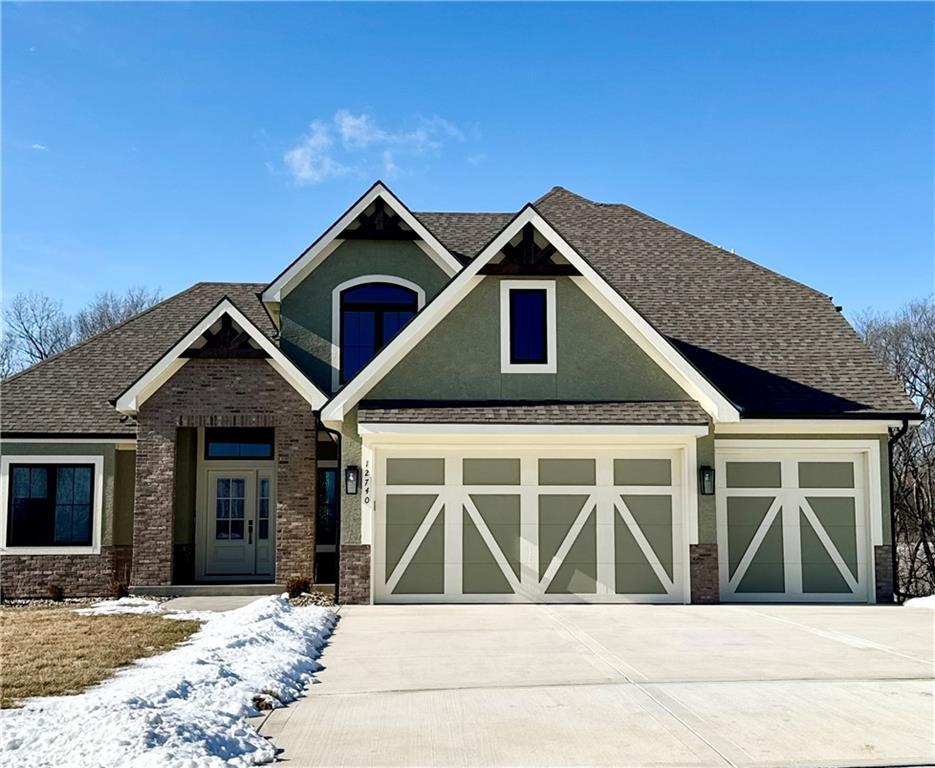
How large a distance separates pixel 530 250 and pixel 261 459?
24.2ft

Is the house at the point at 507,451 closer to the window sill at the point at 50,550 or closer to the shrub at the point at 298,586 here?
the window sill at the point at 50,550

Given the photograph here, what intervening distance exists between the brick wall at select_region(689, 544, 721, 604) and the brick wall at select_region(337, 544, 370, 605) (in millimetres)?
5201

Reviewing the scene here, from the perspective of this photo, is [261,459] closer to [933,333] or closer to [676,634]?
[676,634]

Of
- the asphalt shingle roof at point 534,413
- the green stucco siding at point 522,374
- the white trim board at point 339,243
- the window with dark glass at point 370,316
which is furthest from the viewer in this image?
the window with dark glass at point 370,316

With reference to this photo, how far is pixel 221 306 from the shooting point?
16.7m

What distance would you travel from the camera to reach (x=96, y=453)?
57.8 ft

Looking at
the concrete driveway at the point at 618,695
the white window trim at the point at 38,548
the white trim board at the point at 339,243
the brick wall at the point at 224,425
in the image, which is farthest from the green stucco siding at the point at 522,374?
the white window trim at the point at 38,548

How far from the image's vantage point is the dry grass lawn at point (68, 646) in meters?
8.30

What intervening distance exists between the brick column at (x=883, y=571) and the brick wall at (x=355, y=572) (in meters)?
8.50

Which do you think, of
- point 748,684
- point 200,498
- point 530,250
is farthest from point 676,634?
point 200,498

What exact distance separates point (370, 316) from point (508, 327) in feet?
13.7

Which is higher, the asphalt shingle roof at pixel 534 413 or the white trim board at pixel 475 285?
the white trim board at pixel 475 285

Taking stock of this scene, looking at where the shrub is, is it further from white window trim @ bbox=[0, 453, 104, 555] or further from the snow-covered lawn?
the snow-covered lawn

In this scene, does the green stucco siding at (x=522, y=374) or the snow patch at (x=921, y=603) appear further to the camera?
the green stucco siding at (x=522, y=374)
